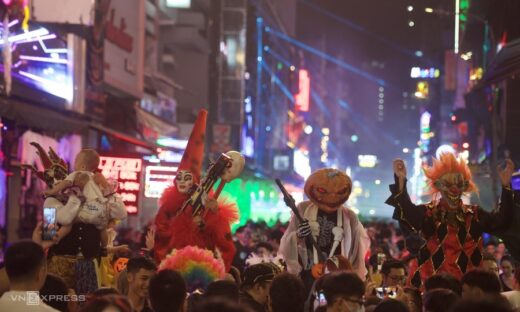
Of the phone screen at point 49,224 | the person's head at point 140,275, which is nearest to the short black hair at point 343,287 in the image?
the person's head at point 140,275

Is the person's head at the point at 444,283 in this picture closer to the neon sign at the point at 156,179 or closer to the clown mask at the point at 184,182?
the clown mask at the point at 184,182

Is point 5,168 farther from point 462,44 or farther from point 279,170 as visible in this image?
point 279,170

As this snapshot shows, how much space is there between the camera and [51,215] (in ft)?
29.5

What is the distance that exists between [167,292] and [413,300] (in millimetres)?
2482

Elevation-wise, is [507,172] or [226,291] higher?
[507,172]

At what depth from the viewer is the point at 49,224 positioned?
8859 mm

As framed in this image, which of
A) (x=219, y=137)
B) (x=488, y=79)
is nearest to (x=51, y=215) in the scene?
(x=488, y=79)

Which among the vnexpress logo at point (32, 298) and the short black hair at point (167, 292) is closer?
the vnexpress logo at point (32, 298)

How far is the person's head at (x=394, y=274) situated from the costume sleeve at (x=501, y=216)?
3.55 ft

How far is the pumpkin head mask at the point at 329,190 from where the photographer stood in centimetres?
1002

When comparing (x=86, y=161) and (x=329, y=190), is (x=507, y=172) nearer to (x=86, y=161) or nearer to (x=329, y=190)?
(x=329, y=190)

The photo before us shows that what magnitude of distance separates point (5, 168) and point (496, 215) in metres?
11.4

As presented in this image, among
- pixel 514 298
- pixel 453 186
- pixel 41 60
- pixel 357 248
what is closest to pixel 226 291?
pixel 514 298

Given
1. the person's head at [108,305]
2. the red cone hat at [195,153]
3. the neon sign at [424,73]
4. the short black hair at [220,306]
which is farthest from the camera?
the neon sign at [424,73]
